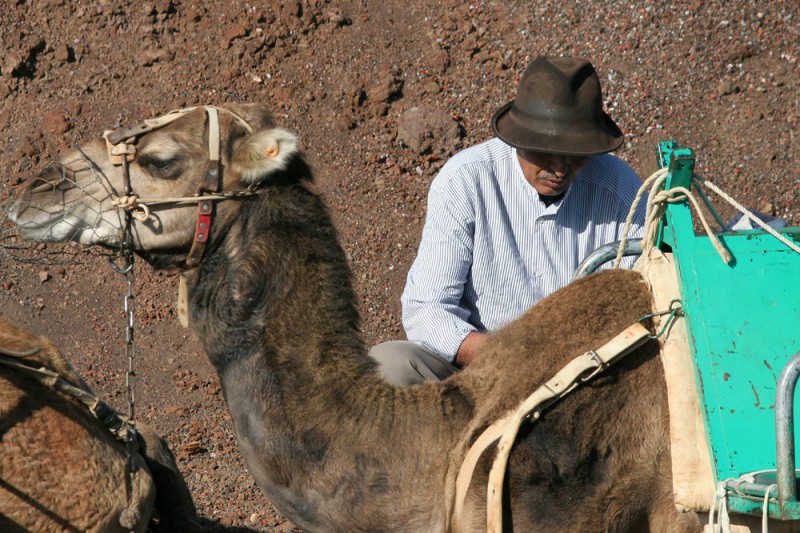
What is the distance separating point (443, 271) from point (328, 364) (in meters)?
1.17

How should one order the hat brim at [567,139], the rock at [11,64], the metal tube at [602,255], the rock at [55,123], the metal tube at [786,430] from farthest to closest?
the rock at [11,64]
the rock at [55,123]
the hat brim at [567,139]
the metal tube at [602,255]
the metal tube at [786,430]

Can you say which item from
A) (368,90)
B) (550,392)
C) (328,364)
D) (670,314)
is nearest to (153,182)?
(328,364)

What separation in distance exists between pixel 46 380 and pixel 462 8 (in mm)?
6170

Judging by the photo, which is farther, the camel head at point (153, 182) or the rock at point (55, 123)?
the rock at point (55, 123)

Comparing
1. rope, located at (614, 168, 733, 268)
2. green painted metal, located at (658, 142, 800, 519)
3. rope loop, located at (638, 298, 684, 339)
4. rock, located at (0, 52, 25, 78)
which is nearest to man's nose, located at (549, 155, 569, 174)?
rope, located at (614, 168, 733, 268)

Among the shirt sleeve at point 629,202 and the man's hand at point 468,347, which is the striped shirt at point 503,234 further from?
the man's hand at point 468,347

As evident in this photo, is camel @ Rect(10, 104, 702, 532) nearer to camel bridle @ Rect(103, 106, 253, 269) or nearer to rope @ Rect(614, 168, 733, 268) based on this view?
camel bridle @ Rect(103, 106, 253, 269)

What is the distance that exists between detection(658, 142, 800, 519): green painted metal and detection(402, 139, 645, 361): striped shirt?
1.37 m

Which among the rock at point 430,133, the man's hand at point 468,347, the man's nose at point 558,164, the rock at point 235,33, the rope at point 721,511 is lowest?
the rope at point 721,511

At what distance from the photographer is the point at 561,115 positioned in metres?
4.10

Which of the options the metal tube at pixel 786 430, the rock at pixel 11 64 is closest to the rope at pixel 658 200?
the metal tube at pixel 786 430

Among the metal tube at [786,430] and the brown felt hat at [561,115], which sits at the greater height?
the brown felt hat at [561,115]

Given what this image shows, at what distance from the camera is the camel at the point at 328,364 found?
3.09 metres

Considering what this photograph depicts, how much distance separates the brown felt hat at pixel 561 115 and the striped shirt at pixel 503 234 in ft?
1.18
